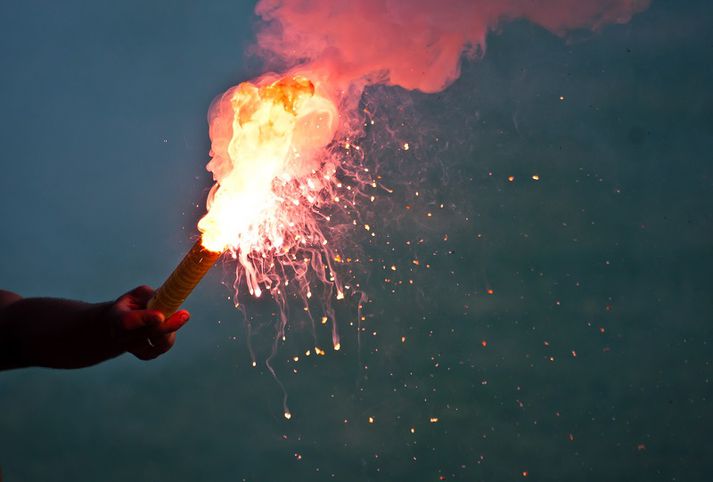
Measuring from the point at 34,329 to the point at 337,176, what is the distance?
3008 mm

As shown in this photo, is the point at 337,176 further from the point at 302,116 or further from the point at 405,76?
the point at 405,76

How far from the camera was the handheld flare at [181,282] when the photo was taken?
3.53m

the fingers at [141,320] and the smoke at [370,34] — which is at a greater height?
the smoke at [370,34]

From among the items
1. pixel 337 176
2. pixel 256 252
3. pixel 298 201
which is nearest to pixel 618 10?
pixel 337 176

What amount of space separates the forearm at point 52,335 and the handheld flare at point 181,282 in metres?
0.27

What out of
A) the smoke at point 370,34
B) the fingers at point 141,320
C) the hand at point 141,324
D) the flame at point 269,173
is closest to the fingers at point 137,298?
the hand at point 141,324

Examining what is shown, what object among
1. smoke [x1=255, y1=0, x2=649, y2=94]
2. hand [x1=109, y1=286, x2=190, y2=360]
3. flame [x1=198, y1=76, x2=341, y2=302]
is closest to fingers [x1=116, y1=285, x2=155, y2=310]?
hand [x1=109, y1=286, x2=190, y2=360]

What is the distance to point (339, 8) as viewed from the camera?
5.36m

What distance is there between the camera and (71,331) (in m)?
3.35

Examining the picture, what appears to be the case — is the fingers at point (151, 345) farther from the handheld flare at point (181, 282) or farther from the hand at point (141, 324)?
the handheld flare at point (181, 282)

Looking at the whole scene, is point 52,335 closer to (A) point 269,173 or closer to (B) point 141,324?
(B) point 141,324

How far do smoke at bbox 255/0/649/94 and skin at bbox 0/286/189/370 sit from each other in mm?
2713

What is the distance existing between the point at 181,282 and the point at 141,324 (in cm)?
34

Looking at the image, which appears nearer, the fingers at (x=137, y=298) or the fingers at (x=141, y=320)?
the fingers at (x=141, y=320)
